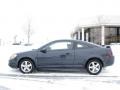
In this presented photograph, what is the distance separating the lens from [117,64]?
14664mm

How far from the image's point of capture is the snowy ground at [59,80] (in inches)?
366

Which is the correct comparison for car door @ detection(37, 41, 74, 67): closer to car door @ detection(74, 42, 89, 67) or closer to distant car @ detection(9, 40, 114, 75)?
distant car @ detection(9, 40, 114, 75)

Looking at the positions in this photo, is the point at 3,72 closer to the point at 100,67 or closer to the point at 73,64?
the point at 73,64

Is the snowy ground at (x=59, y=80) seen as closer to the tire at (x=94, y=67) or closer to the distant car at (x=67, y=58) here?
the tire at (x=94, y=67)

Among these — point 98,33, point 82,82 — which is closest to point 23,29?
point 98,33

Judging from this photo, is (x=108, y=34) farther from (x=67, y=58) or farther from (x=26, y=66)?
(x=26, y=66)

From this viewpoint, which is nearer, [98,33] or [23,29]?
[98,33]

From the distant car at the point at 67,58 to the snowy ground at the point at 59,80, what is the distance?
1.09ft

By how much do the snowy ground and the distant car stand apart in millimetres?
333

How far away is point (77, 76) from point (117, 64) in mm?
4016

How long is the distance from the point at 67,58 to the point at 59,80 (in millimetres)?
1549

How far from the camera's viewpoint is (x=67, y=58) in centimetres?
1181

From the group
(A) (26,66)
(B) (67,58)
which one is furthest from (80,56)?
(A) (26,66)

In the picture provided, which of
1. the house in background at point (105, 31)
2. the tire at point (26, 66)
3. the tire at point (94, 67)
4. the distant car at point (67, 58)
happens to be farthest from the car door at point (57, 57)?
the house in background at point (105, 31)
